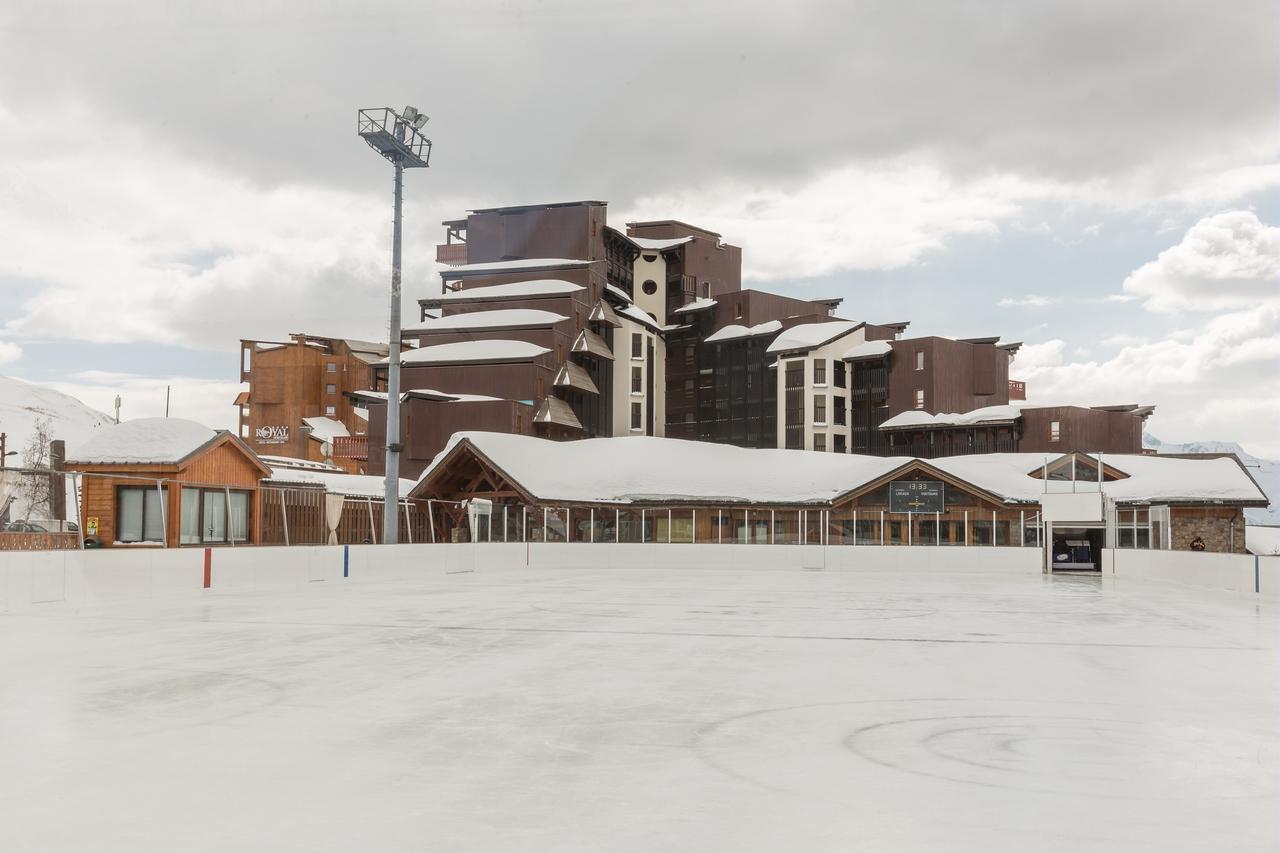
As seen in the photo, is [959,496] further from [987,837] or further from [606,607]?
[987,837]

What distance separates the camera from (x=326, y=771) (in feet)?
24.6

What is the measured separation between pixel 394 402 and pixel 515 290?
37.9 meters

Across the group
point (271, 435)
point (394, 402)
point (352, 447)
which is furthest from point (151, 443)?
point (271, 435)

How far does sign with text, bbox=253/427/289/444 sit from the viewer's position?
97.2 m

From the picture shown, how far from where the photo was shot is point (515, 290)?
78.7 m

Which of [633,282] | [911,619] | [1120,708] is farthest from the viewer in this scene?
[633,282]

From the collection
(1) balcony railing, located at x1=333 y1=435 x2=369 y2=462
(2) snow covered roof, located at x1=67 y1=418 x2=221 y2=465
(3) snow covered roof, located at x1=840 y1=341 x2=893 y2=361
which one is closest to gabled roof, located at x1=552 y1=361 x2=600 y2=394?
(1) balcony railing, located at x1=333 y1=435 x2=369 y2=462

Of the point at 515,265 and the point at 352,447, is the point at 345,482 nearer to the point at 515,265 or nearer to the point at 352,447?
the point at 352,447

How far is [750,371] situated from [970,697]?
74864 mm

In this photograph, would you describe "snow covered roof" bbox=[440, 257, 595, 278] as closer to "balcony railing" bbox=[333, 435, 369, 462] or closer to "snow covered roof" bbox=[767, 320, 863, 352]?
"balcony railing" bbox=[333, 435, 369, 462]

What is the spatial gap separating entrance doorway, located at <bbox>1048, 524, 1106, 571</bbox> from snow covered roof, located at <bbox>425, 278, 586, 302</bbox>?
39.0 metres

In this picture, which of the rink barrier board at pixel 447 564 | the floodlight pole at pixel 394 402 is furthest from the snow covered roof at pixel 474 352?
the floodlight pole at pixel 394 402

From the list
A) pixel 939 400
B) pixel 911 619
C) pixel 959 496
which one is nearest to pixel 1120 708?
pixel 911 619

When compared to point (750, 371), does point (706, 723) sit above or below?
below
